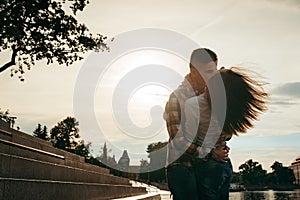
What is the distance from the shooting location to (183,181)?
10.3ft

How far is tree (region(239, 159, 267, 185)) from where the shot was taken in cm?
15638

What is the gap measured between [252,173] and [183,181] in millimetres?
162604

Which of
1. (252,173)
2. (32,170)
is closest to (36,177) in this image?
(32,170)

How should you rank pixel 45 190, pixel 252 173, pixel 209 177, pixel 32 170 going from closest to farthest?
pixel 209 177 < pixel 45 190 < pixel 32 170 < pixel 252 173

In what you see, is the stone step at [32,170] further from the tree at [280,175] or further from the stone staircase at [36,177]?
the tree at [280,175]

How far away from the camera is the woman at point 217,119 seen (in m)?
3.19

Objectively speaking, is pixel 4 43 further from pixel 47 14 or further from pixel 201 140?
pixel 201 140

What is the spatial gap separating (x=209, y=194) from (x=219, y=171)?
0.60ft

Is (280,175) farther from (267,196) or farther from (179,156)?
(179,156)

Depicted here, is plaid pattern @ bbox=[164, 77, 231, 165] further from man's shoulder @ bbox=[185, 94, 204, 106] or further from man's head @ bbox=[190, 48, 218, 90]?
man's head @ bbox=[190, 48, 218, 90]

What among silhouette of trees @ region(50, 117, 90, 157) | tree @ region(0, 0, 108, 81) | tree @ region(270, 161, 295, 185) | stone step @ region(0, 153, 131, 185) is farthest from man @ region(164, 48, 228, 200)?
tree @ region(270, 161, 295, 185)

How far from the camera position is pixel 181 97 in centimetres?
320

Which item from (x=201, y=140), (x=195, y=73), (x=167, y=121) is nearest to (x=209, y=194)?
(x=201, y=140)

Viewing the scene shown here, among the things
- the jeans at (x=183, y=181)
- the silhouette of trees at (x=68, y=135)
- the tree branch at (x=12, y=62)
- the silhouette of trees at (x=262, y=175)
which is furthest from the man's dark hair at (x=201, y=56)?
the silhouette of trees at (x=262, y=175)
